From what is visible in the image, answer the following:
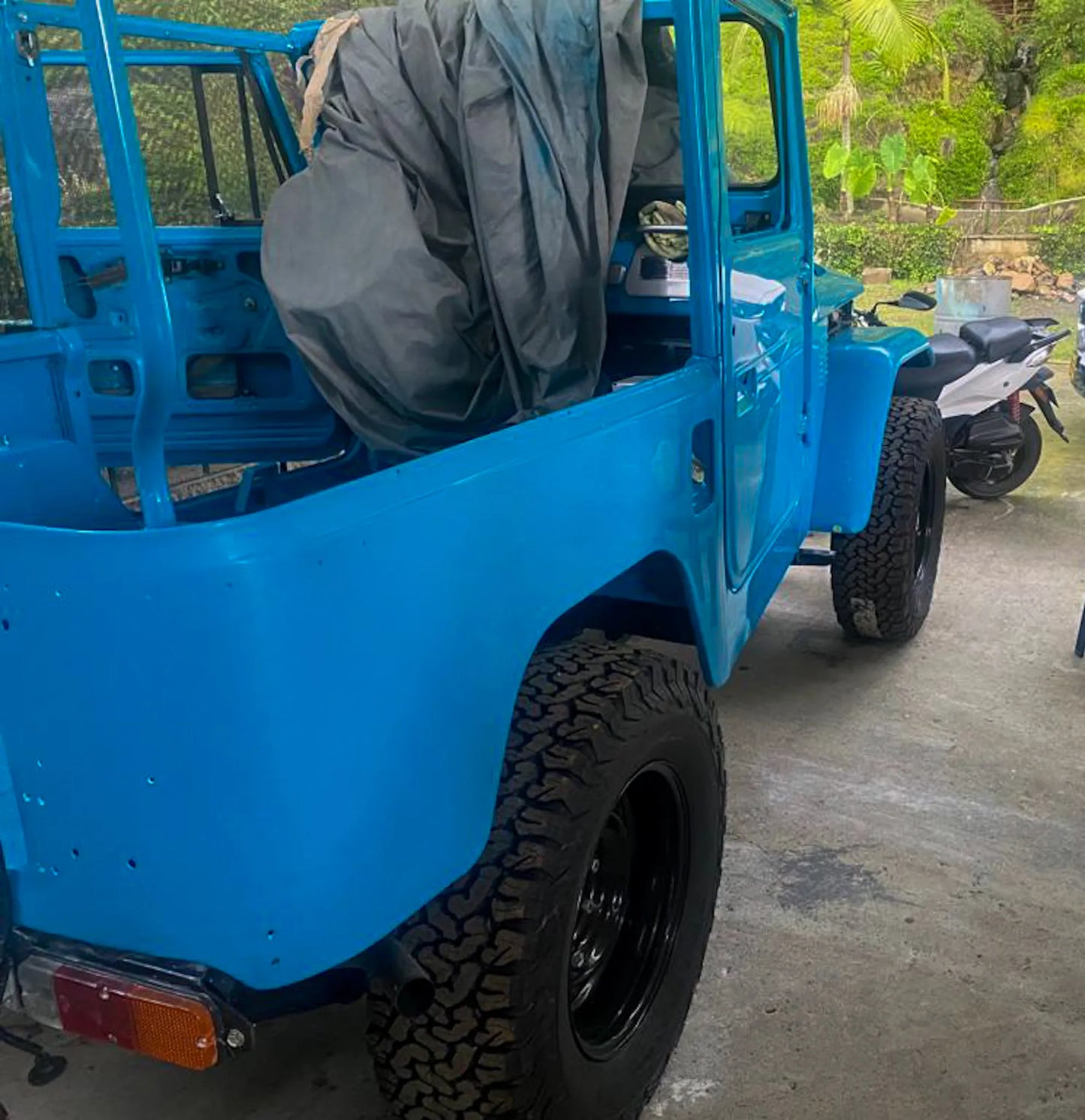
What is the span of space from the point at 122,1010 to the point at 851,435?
2902mm

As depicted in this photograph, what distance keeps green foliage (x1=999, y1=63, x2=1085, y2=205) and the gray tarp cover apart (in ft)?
56.1

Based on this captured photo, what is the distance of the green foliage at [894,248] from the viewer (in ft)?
51.0

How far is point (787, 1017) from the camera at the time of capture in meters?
2.42

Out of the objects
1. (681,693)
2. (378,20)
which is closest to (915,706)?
(681,693)

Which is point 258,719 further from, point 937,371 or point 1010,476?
point 1010,476

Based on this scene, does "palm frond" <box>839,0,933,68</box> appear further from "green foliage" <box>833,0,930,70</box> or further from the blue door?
the blue door

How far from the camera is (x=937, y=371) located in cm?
550

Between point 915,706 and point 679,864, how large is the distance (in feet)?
5.84

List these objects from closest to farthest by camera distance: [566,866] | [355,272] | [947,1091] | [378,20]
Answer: [566,866], [947,1091], [355,272], [378,20]

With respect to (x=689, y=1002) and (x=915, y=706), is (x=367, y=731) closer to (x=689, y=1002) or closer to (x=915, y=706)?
(x=689, y=1002)

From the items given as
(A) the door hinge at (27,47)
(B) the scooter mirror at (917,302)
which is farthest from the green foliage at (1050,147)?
(A) the door hinge at (27,47)

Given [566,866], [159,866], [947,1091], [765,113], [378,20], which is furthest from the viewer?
[765,113]

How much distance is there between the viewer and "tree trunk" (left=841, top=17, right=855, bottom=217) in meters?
16.1

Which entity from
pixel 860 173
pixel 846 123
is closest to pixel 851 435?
pixel 860 173
